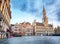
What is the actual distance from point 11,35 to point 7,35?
0.65 m

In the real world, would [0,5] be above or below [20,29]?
above

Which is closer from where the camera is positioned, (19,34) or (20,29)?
(19,34)

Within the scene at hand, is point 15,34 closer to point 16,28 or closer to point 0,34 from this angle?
point 16,28

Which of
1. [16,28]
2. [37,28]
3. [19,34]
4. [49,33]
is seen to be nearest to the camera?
[19,34]

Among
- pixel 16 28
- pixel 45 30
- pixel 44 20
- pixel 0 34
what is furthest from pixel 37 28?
pixel 0 34

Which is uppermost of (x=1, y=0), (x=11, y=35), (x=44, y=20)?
(x=1, y=0)

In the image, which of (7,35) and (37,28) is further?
(37,28)

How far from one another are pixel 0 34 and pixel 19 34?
5.80 metres

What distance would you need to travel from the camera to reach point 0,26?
12438 mm

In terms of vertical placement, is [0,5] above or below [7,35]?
above

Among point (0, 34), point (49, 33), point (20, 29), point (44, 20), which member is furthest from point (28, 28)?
point (0, 34)

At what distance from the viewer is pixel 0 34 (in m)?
12.7

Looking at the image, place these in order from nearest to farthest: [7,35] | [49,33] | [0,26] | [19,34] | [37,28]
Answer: [0,26], [7,35], [19,34], [49,33], [37,28]

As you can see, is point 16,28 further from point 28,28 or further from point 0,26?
point 0,26
